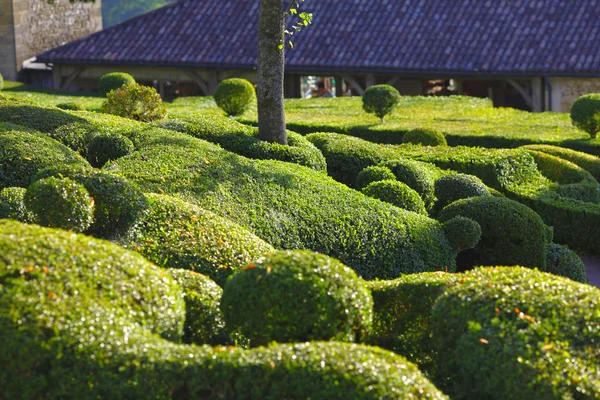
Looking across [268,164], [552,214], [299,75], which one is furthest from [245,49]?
[268,164]

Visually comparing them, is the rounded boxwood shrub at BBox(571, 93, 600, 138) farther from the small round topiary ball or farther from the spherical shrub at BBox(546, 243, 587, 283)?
the small round topiary ball

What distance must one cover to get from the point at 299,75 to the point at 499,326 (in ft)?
74.0

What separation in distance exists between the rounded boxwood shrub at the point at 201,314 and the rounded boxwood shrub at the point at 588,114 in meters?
12.7

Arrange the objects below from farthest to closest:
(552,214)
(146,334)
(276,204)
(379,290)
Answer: (552,214)
(276,204)
(379,290)
(146,334)

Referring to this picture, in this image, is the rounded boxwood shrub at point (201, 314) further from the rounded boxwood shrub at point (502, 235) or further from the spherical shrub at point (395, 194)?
the rounded boxwood shrub at point (502, 235)

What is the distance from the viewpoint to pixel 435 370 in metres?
6.21

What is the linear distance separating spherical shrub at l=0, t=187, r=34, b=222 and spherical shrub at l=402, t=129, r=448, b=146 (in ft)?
32.5

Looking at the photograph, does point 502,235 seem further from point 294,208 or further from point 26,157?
point 26,157

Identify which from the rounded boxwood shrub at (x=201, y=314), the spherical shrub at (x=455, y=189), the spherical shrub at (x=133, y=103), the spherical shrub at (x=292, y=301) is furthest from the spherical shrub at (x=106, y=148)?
the spherical shrub at (x=292, y=301)

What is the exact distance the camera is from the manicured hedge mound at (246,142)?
11.3 metres

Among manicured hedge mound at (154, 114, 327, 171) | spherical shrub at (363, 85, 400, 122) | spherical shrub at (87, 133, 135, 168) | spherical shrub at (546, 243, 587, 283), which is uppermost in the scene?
spherical shrub at (87, 133, 135, 168)

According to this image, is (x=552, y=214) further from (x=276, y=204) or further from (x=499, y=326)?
(x=499, y=326)

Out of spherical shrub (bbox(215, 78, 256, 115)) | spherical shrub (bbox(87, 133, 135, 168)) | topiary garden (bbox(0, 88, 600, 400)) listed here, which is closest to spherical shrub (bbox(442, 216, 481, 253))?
topiary garden (bbox(0, 88, 600, 400))

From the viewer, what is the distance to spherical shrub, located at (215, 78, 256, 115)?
65.4 feet
